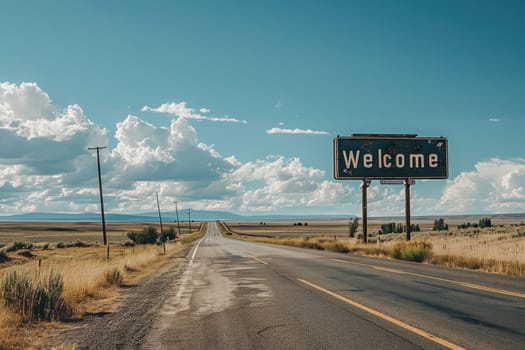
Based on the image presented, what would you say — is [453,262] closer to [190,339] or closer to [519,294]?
[519,294]

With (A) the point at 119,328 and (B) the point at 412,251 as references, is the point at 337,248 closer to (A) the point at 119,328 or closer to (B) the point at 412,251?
(B) the point at 412,251

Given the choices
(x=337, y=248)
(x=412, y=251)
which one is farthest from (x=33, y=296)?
(x=337, y=248)

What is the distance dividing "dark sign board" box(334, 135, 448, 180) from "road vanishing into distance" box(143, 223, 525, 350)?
19.1 meters

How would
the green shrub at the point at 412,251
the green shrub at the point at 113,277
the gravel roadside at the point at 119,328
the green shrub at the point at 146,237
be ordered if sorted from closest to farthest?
the gravel roadside at the point at 119,328 → the green shrub at the point at 113,277 → the green shrub at the point at 412,251 → the green shrub at the point at 146,237

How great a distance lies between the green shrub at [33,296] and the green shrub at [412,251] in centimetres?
1659

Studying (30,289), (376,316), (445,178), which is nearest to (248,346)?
(376,316)

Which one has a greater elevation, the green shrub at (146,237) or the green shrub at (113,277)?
the green shrub at (113,277)

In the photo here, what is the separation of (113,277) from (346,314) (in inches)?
355

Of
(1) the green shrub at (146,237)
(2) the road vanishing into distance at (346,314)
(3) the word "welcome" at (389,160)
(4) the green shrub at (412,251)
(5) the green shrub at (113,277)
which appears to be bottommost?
(1) the green shrub at (146,237)

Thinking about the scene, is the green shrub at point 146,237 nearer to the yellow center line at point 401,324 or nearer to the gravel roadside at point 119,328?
the gravel roadside at point 119,328

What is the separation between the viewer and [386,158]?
3309cm

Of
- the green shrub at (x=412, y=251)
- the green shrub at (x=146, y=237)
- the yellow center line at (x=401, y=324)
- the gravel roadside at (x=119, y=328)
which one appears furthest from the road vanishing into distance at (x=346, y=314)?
the green shrub at (x=146, y=237)

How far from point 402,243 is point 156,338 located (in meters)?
21.0

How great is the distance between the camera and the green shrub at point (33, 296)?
876 centimetres
